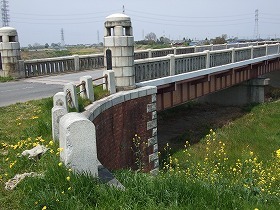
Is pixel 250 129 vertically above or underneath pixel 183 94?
underneath

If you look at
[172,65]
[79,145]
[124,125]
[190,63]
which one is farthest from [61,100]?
[190,63]

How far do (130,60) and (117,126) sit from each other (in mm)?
2319

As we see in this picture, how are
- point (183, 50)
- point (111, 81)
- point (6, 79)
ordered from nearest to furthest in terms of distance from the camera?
point (111, 81)
point (6, 79)
point (183, 50)

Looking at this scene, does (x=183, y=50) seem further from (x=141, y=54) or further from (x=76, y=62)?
(x=76, y=62)

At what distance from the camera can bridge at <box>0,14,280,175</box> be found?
5.37 metres

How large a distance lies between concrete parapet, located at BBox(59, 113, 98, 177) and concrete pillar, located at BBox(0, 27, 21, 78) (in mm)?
13501

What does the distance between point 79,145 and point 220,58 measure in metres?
15.1

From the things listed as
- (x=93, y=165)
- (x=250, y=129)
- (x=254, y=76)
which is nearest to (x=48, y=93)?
(x=93, y=165)

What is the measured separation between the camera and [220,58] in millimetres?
19016

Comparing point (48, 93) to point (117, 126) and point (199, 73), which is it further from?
point (199, 73)

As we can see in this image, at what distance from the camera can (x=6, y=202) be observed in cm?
462

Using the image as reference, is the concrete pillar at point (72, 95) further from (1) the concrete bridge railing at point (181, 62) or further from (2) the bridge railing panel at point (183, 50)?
(2) the bridge railing panel at point (183, 50)

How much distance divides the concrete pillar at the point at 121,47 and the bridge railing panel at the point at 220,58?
297 inches

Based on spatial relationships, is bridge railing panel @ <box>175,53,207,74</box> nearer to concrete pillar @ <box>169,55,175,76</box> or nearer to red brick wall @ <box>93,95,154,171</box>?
concrete pillar @ <box>169,55,175,76</box>
